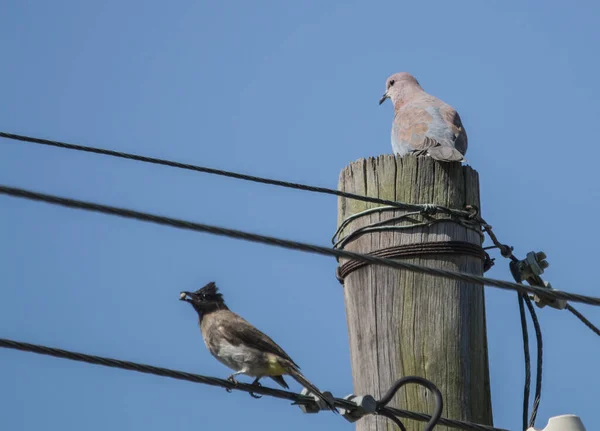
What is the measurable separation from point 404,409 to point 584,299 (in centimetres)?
123

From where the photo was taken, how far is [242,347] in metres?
7.12

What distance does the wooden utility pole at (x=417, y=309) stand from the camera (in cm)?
543

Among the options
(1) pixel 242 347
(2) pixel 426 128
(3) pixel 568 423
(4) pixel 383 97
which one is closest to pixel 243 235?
(3) pixel 568 423

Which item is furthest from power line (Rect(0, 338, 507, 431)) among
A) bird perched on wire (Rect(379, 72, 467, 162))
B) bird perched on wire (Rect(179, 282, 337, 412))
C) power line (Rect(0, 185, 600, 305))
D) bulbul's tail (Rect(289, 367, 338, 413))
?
bird perched on wire (Rect(379, 72, 467, 162))

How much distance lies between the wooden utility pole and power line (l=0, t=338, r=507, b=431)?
25cm

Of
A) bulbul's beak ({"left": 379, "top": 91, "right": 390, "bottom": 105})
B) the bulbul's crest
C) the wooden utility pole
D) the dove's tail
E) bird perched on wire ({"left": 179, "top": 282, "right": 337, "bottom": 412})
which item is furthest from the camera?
bulbul's beak ({"left": 379, "top": 91, "right": 390, "bottom": 105})

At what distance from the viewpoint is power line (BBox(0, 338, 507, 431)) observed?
429 cm

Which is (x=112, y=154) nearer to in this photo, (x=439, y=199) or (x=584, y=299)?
(x=439, y=199)

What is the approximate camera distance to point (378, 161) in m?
5.92

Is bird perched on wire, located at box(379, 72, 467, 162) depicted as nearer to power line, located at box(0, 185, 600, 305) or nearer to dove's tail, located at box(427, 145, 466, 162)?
dove's tail, located at box(427, 145, 466, 162)

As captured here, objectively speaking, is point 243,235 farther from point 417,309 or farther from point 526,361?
point 526,361

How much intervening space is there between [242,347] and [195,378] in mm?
2463

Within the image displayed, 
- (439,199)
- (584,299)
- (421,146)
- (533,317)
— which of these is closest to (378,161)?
(439,199)

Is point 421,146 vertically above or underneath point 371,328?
above
